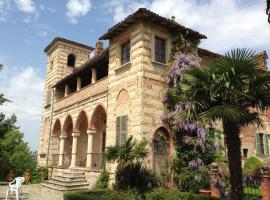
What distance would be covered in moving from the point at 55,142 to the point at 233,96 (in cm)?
1936

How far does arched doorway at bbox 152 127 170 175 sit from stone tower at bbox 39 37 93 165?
13.8m

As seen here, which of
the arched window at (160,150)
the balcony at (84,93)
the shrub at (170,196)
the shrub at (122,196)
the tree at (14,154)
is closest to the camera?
the shrub at (170,196)

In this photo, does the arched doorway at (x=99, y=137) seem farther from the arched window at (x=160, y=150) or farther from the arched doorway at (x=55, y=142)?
the arched window at (x=160, y=150)

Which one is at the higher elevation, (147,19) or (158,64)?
(147,19)

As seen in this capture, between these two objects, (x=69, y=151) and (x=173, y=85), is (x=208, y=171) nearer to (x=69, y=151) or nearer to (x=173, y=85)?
(x=173, y=85)

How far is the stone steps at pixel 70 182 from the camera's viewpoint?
50.6 ft

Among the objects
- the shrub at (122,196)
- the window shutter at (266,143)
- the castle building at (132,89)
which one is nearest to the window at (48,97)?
the castle building at (132,89)

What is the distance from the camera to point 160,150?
13.6 meters

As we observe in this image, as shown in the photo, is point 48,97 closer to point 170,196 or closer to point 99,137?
point 99,137

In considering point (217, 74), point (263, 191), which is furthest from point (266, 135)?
point (217, 74)

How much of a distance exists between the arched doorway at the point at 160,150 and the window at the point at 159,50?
3.46m

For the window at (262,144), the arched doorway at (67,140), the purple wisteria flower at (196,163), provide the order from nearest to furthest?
the purple wisteria flower at (196,163) → the window at (262,144) → the arched doorway at (67,140)

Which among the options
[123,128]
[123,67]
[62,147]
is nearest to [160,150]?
[123,128]

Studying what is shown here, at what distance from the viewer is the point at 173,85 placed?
46.5ft
